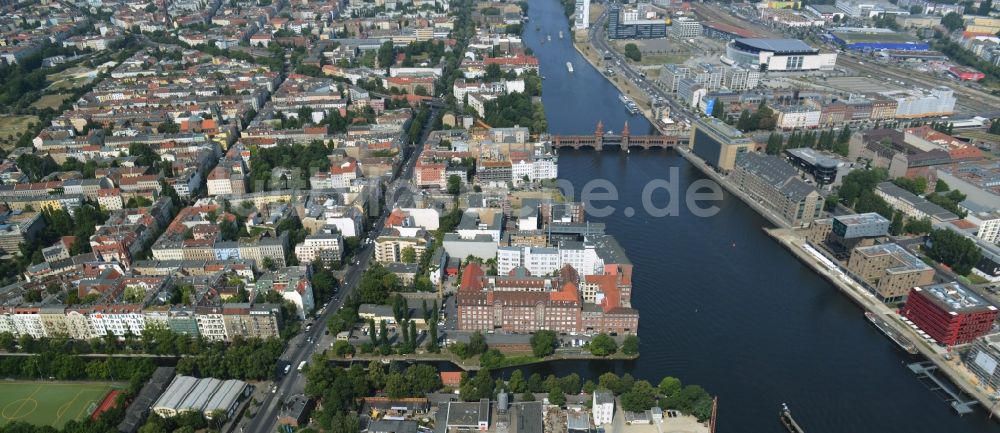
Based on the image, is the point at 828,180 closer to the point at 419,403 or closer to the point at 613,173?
the point at 613,173

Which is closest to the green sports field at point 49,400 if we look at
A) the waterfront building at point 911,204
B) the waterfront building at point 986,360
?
the waterfront building at point 986,360

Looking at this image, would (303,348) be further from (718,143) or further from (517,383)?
(718,143)

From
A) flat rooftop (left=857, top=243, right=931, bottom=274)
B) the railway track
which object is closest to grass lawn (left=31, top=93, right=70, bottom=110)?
flat rooftop (left=857, top=243, right=931, bottom=274)

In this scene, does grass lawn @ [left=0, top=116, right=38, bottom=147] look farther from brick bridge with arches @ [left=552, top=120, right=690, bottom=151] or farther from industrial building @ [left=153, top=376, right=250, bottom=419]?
brick bridge with arches @ [left=552, top=120, right=690, bottom=151]

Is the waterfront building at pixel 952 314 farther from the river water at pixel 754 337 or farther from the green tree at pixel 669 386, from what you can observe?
the green tree at pixel 669 386

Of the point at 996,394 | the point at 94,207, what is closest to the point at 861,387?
the point at 996,394

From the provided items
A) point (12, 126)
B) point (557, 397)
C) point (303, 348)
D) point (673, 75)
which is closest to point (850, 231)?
point (557, 397)
